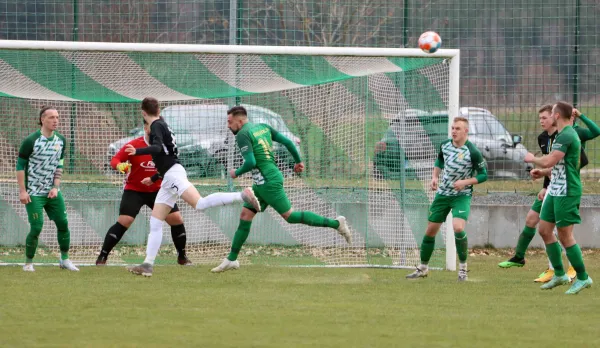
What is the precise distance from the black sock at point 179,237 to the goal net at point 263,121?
0.58m

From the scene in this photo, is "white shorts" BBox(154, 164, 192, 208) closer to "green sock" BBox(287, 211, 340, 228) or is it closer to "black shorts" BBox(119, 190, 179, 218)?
"black shorts" BBox(119, 190, 179, 218)

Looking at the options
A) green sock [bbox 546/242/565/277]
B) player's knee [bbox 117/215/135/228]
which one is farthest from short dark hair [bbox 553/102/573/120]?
player's knee [bbox 117/215/135/228]

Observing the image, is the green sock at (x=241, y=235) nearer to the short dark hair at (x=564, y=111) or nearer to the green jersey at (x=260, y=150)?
the green jersey at (x=260, y=150)

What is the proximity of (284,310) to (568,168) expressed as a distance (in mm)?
3285

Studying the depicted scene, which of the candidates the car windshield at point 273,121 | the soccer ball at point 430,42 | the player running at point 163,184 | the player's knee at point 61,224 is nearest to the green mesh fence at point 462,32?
the car windshield at point 273,121

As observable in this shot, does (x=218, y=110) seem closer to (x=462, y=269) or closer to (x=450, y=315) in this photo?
(x=462, y=269)

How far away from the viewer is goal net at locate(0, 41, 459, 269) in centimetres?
1228

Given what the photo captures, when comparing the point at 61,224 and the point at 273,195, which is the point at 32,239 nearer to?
the point at 61,224

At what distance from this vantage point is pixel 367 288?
10.2 metres

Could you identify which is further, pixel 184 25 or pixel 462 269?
pixel 184 25

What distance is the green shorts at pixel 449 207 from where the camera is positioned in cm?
1088

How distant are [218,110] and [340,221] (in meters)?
2.44

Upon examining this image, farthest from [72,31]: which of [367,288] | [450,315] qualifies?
[450,315]

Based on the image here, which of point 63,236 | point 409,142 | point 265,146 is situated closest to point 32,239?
point 63,236
